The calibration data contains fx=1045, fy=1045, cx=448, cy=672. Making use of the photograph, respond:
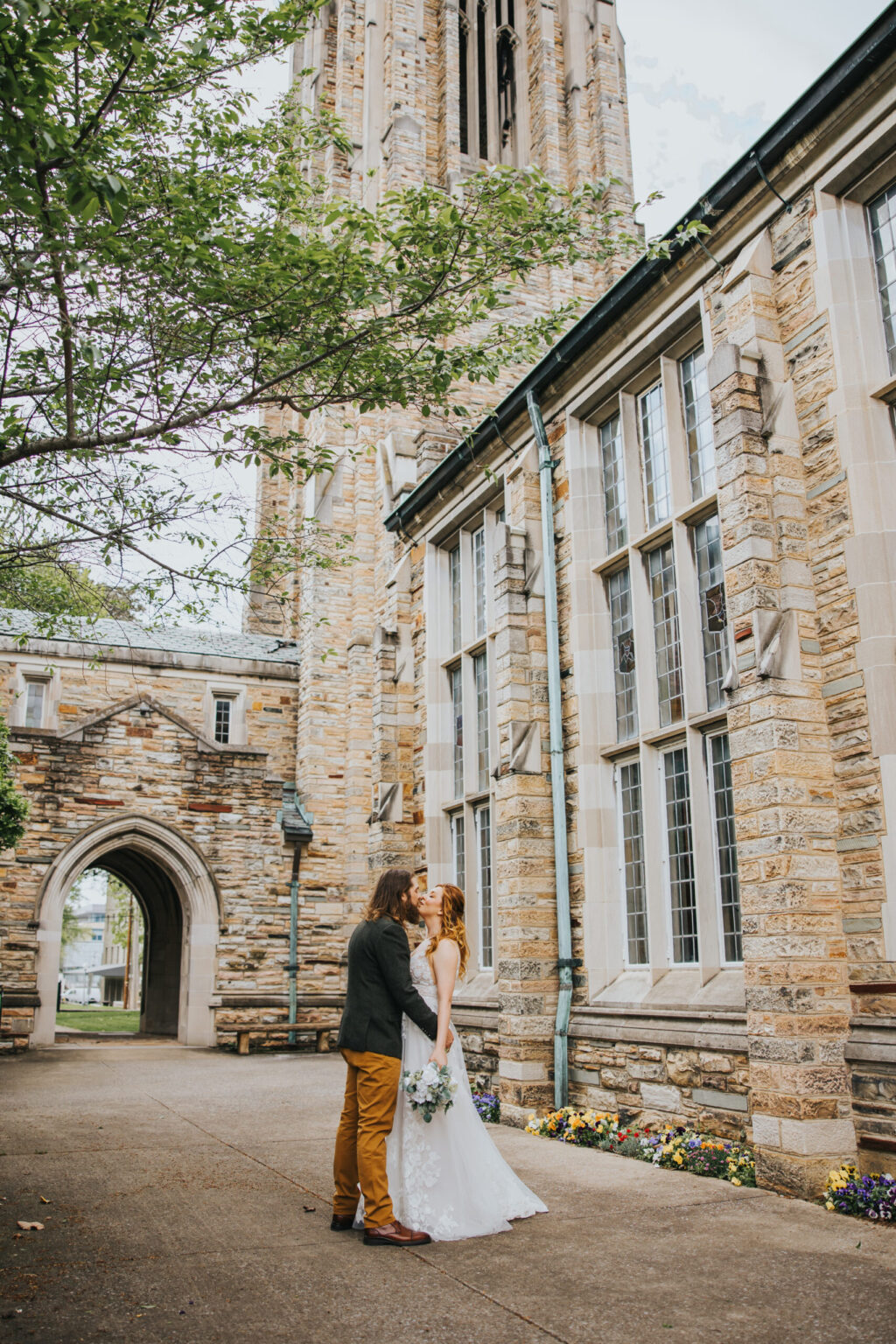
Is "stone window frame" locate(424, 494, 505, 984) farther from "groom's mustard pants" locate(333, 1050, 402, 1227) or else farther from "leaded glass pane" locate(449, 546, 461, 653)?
"groom's mustard pants" locate(333, 1050, 402, 1227)

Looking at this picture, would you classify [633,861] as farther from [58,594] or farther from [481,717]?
[58,594]

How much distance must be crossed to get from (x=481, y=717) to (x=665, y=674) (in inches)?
138

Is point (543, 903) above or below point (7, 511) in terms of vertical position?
below

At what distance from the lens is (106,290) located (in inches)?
277

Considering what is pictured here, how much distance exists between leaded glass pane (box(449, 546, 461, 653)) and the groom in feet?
24.0

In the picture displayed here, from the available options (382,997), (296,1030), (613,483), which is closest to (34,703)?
(296,1030)

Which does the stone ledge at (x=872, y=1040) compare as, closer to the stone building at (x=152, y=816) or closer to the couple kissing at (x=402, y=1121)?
the couple kissing at (x=402, y=1121)

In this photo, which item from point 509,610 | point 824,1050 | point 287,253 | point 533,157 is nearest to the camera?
point 824,1050

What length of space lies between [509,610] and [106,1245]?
20.4ft

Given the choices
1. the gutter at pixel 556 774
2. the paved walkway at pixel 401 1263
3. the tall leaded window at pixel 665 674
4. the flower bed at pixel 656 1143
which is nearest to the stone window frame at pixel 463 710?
the gutter at pixel 556 774

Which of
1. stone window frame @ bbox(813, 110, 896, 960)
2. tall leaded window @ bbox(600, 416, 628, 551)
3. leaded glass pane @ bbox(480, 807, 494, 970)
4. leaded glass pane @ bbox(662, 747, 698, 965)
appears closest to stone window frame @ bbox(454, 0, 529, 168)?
tall leaded window @ bbox(600, 416, 628, 551)

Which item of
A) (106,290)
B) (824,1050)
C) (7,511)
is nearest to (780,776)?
(824,1050)

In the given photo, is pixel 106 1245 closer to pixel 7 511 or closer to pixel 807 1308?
pixel 807 1308

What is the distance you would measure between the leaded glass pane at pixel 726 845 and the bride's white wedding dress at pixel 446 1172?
101 inches
